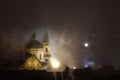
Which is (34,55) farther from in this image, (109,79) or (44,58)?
(109,79)

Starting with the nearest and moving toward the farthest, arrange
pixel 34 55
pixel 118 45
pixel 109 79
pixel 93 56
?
pixel 109 79 → pixel 34 55 → pixel 93 56 → pixel 118 45

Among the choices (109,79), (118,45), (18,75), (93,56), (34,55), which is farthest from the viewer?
(118,45)

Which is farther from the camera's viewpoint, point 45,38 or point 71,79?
point 45,38

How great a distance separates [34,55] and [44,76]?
26114 millimetres

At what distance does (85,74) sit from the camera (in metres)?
42.5

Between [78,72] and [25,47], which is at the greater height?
[25,47]

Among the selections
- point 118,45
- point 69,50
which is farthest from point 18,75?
point 118,45

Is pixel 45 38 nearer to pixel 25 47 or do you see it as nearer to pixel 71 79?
pixel 25 47

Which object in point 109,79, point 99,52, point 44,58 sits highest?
point 99,52

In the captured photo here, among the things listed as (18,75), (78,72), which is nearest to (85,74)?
(78,72)

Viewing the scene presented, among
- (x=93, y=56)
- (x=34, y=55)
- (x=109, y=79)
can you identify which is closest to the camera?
(x=109, y=79)

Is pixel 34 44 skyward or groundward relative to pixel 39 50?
skyward

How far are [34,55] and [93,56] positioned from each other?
2717cm

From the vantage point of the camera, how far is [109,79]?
3919 cm
